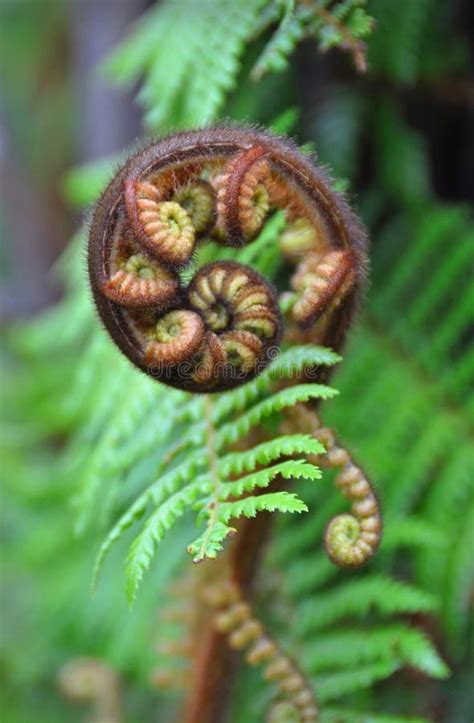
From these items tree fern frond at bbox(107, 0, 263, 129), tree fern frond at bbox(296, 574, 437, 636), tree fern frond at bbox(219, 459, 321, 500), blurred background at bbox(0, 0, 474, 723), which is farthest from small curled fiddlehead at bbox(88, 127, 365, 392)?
tree fern frond at bbox(296, 574, 437, 636)

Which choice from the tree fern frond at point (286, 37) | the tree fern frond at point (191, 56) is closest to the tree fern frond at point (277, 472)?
the tree fern frond at point (286, 37)

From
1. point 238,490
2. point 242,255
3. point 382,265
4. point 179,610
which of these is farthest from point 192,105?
point 179,610

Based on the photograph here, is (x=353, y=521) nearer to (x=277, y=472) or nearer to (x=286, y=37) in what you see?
(x=277, y=472)

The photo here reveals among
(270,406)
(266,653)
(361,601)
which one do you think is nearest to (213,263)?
(270,406)

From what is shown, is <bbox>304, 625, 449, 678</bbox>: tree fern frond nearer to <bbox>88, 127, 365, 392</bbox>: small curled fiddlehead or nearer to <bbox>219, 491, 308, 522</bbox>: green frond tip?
<bbox>219, 491, 308, 522</bbox>: green frond tip

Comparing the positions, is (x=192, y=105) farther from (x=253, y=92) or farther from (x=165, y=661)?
(x=165, y=661)

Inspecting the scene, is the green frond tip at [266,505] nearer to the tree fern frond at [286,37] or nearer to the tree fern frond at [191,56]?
the tree fern frond at [286,37]
